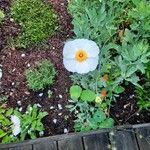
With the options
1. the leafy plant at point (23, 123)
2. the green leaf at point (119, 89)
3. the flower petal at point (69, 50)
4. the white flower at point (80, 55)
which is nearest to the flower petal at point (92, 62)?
the white flower at point (80, 55)

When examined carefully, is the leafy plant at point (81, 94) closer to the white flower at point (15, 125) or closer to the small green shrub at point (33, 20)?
the white flower at point (15, 125)

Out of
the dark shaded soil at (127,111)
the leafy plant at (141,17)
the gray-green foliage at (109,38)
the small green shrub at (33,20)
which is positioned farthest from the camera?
the small green shrub at (33,20)

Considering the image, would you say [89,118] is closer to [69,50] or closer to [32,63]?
[69,50]

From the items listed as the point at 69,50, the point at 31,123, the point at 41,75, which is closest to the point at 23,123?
the point at 31,123

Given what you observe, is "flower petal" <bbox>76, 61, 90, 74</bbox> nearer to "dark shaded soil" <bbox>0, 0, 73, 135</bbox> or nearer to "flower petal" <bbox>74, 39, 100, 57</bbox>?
"flower petal" <bbox>74, 39, 100, 57</bbox>

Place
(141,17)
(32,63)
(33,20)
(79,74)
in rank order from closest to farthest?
(141,17), (79,74), (32,63), (33,20)

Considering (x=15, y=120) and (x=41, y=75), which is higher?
(x=41, y=75)
